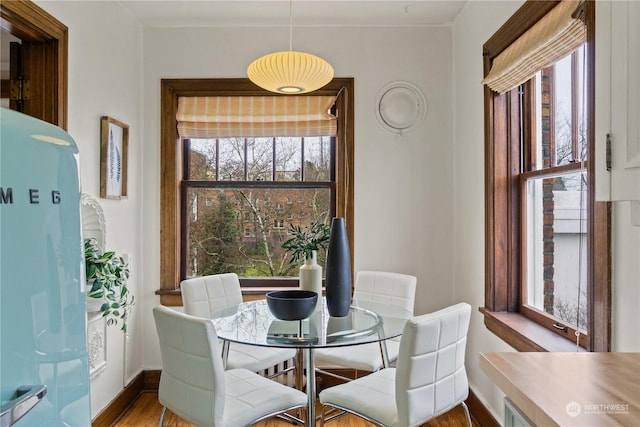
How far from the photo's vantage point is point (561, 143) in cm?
193

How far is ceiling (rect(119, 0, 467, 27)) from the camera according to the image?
8.82ft

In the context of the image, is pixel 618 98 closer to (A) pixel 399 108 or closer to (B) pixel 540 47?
(B) pixel 540 47

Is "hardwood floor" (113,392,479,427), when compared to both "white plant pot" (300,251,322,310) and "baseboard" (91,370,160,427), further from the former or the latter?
"white plant pot" (300,251,322,310)

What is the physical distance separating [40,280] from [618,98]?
4.14 feet

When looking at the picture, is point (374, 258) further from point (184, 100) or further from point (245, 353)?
point (184, 100)

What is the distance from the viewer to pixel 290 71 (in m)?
2.04

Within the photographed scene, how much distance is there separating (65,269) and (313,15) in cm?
246

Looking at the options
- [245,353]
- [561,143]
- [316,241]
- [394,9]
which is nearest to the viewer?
[561,143]

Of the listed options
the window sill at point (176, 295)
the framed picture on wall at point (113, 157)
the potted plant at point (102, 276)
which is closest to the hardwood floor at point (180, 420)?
the window sill at point (176, 295)

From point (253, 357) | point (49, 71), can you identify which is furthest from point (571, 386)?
point (49, 71)

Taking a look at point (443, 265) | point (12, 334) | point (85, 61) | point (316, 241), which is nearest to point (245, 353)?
point (316, 241)

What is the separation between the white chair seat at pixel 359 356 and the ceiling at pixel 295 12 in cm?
215

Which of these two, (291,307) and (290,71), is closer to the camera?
(291,307)

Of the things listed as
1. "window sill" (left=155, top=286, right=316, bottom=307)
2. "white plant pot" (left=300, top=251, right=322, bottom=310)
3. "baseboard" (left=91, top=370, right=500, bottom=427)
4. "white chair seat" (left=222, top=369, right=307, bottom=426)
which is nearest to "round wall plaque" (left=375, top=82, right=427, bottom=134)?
"white plant pot" (left=300, top=251, right=322, bottom=310)
